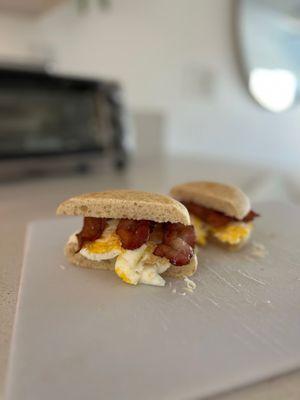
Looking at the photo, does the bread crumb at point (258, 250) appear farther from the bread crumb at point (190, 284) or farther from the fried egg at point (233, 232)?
the bread crumb at point (190, 284)

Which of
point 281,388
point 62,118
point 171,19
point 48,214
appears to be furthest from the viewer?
point 171,19

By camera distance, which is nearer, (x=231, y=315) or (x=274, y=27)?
(x=231, y=315)

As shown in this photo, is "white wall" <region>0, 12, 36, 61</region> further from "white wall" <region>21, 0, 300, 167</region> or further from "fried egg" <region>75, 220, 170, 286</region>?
"fried egg" <region>75, 220, 170, 286</region>

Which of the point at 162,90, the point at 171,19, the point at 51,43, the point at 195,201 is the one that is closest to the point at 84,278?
the point at 195,201

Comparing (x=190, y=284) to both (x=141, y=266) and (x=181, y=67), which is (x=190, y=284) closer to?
(x=141, y=266)

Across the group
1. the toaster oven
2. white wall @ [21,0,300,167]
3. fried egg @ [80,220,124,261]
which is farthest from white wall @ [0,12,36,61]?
fried egg @ [80,220,124,261]

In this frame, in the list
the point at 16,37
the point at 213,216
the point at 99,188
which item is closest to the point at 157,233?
the point at 213,216

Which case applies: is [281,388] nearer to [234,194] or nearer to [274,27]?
[234,194]
